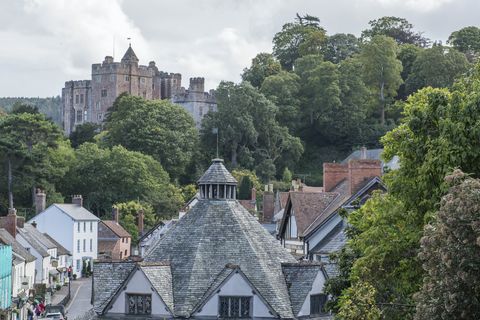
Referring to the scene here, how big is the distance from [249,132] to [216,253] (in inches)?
3053

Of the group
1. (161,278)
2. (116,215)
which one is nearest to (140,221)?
(116,215)

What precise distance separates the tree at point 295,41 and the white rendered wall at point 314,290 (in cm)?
11198

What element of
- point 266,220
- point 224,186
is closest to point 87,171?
point 266,220

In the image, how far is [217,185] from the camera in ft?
157

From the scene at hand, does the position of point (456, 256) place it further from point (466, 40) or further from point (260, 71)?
point (466, 40)

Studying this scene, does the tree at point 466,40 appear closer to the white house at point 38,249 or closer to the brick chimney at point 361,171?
the white house at point 38,249

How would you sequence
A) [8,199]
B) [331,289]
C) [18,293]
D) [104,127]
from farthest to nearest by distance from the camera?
[104,127] < [8,199] < [18,293] < [331,289]

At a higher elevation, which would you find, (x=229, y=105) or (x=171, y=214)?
(x=229, y=105)

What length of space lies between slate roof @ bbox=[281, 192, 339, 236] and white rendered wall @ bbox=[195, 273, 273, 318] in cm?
1030

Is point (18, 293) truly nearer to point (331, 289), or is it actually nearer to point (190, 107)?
point (331, 289)

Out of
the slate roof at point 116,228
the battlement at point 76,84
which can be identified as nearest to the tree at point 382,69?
the slate roof at point 116,228

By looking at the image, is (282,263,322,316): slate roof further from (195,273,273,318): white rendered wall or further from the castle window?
the castle window

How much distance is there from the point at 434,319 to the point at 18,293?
51784 millimetres

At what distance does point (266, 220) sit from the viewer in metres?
84.4
